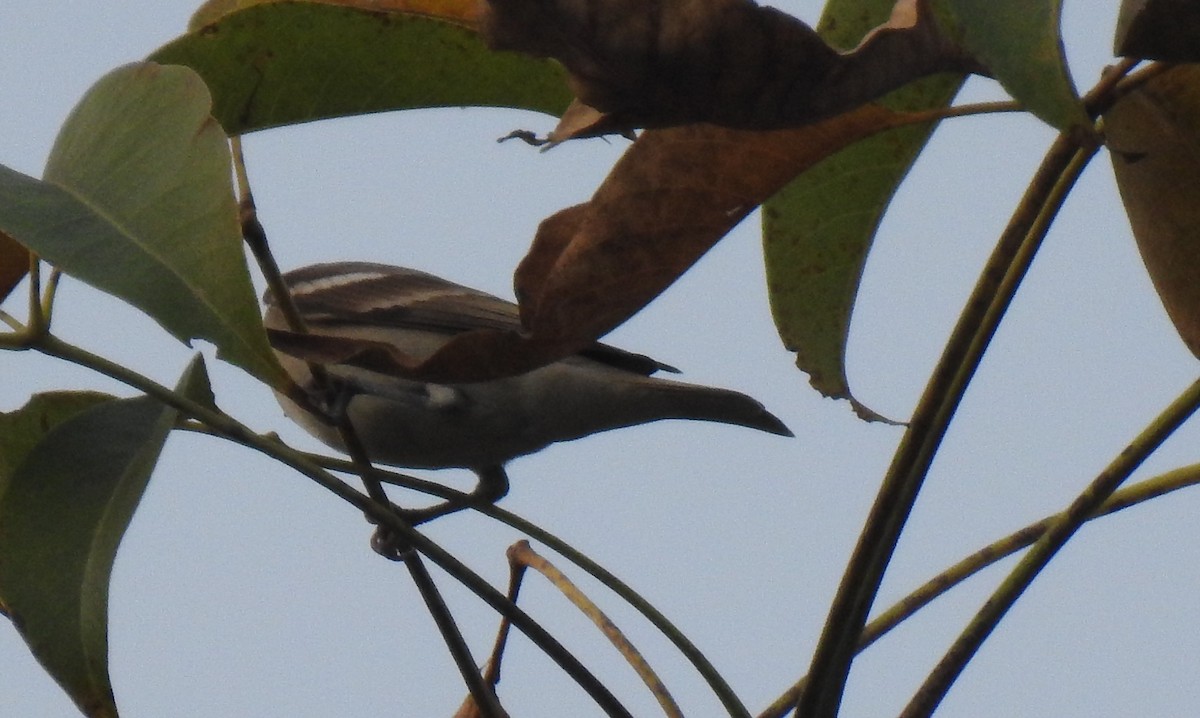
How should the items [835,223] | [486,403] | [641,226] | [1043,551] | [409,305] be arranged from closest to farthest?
[641,226], [1043,551], [835,223], [486,403], [409,305]

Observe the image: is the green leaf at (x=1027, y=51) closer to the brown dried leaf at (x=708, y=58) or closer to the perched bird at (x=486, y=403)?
the brown dried leaf at (x=708, y=58)

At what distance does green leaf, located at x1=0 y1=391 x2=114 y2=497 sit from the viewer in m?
2.00

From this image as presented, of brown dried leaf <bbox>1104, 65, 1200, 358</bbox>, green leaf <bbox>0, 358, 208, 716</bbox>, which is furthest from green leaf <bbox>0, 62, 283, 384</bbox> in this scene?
brown dried leaf <bbox>1104, 65, 1200, 358</bbox>

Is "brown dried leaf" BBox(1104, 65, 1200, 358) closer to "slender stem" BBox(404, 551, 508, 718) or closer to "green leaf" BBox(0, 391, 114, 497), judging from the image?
"slender stem" BBox(404, 551, 508, 718)

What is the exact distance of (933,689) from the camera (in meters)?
1.69

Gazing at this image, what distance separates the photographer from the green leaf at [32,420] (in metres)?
2.00

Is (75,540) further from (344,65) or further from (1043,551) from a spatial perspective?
(1043,551)

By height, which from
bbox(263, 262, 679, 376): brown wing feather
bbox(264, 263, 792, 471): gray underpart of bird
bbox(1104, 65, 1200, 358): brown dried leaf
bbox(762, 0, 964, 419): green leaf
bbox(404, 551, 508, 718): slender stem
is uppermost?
bbox(263, 262, 679, 376): brown wing feather

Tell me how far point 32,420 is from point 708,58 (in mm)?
1227

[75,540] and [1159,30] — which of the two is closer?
[1159,30]

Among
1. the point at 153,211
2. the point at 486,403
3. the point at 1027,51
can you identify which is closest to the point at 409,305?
the point at 486,403

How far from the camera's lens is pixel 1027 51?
1.20 metres

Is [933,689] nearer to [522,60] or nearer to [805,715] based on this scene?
[805,715]

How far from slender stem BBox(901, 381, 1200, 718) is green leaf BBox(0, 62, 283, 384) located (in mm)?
859
